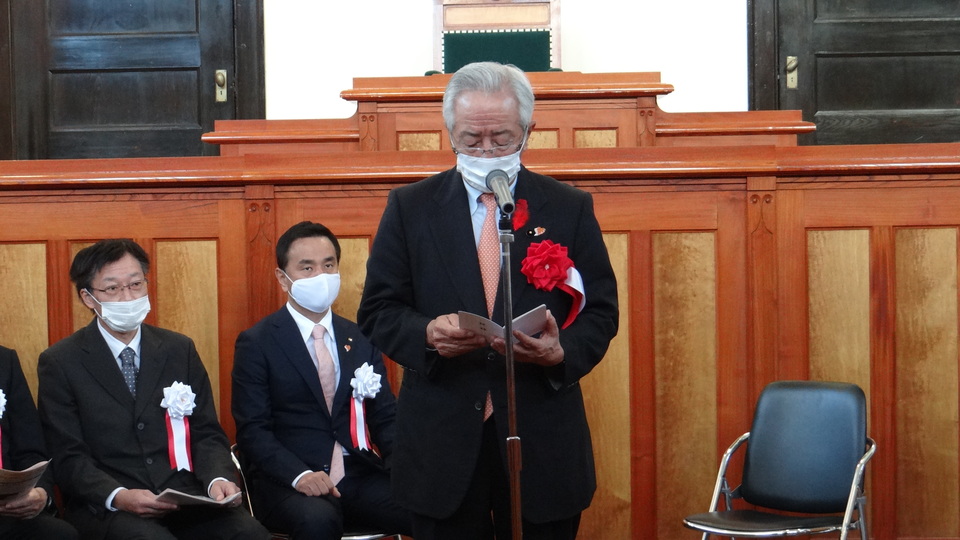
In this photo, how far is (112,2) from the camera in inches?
292

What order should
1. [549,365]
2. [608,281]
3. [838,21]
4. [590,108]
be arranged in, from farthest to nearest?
[838,21] → [590,108] → [608,281] → [549,365]

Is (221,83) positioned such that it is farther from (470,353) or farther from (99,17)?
(470,353)

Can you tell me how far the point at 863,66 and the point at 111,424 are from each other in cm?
573

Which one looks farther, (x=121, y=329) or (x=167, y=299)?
(x=167, y=299)

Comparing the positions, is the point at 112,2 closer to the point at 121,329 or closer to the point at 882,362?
the point at 121,329

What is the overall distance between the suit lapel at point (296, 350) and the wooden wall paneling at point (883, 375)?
5.73ft

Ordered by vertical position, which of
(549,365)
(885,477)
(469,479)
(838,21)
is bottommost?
(885,477)

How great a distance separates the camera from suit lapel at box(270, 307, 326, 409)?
329 centimetres

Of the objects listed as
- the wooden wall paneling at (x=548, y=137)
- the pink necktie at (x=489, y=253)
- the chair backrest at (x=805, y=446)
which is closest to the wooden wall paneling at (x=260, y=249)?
the pink necktie at (x=489, y=253)

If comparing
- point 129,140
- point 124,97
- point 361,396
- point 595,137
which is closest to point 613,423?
point 361,396

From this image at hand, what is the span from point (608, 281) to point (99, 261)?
162cm

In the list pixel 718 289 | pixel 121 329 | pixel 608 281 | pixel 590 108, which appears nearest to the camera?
pixel 608 281

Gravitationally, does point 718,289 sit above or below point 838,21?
below

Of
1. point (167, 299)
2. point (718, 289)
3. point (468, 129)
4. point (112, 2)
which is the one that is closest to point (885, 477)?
point (718, 289)
